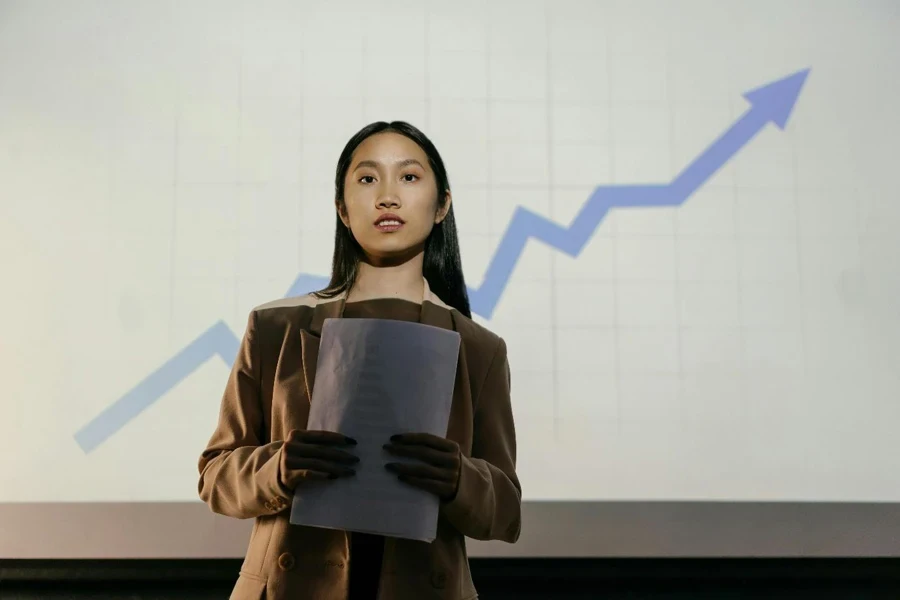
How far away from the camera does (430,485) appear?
84cm

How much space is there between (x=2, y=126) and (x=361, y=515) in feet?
4.75

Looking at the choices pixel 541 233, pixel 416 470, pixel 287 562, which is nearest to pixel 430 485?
pixel 416 470

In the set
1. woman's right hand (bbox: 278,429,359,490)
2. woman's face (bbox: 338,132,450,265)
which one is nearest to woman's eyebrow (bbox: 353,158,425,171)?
woman's face (bbox: 338,132,450,265)

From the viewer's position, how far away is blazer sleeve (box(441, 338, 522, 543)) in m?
0.89

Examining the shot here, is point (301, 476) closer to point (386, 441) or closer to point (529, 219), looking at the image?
point (386, 441)

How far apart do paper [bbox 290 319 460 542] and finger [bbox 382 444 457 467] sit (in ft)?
0.04

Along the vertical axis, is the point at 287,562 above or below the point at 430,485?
below

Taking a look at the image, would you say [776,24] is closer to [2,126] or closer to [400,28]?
[400,28]

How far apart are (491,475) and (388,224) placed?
37cm

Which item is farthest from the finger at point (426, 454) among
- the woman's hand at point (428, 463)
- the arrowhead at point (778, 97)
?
the arrowhead at point (778, 97)

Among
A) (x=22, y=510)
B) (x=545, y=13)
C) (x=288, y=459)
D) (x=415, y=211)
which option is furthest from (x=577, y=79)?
(x=22, y=510)

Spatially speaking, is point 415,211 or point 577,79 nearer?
point 415,211

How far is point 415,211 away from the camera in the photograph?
108cm

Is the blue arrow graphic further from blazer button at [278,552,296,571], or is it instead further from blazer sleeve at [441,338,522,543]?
blazer button at [278,552,296,571]
